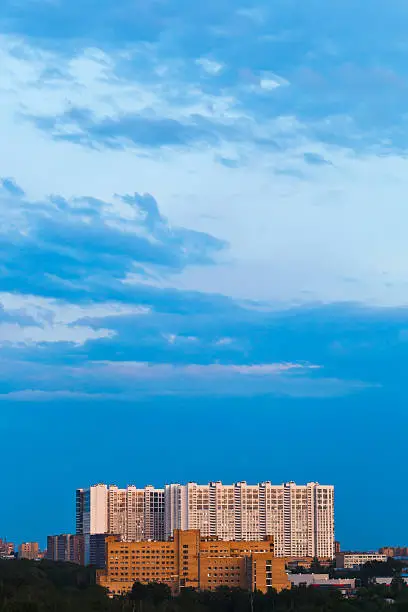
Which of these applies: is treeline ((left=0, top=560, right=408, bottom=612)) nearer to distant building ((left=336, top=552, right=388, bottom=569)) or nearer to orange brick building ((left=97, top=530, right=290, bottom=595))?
orange brick building ((left=97, top=530, right=290, bottom=595))

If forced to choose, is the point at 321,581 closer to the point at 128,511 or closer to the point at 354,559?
the point at 128,511

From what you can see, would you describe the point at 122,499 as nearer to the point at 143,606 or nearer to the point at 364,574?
the point at 364,574

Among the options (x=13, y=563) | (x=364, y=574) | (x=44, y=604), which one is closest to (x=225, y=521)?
(x=364, y=574)

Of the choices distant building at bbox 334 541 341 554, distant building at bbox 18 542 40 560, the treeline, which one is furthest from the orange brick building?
distant building at bbox 18 542 40 560

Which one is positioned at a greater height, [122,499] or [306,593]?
[122,499]

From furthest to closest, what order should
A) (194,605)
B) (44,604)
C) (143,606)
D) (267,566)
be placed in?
(267,566)
(194,605)
(143,606)
(44,604)

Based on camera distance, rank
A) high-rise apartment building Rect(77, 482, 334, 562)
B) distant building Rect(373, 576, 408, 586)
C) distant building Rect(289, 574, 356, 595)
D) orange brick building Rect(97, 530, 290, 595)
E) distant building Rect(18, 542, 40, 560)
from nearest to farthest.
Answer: orange brick building Rect(97, 530, 290, 595)
distant building Rect(289, 574, 356, 595)
distant building Rect(373, 576, 408, 586)
high-rise apartment building Rect(77, 482, 334, 562)
distant building Rect(18, 542, 40, 560)
